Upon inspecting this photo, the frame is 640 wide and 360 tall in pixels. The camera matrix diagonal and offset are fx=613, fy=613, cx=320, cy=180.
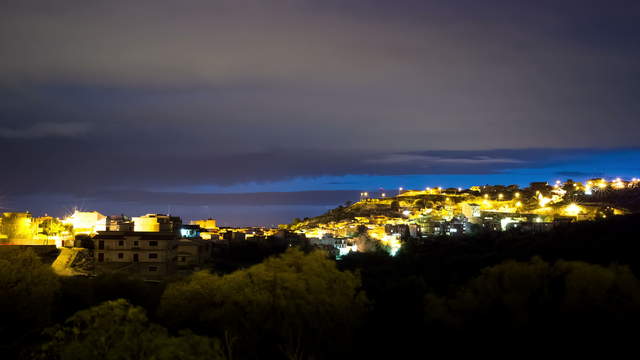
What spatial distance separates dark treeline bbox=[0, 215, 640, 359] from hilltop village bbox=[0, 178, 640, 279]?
11.7 m

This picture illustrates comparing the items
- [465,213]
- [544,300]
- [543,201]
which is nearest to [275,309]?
[544,300]

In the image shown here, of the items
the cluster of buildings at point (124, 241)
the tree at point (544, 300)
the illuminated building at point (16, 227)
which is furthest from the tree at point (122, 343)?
the illuminated building at point (16, 227)

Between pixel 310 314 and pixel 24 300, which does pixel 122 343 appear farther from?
pixel 24 300

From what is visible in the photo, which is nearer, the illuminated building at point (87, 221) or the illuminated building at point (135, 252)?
the illuminated building at point (135, 252)

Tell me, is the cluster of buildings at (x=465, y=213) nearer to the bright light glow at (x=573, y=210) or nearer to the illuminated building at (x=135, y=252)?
the bright light glow at (x=573, y=210)

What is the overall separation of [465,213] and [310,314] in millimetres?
53035

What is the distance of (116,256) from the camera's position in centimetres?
3781

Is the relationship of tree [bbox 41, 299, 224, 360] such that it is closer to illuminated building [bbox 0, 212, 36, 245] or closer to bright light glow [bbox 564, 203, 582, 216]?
illuminated building [bbox 0, 212, 36, 245]

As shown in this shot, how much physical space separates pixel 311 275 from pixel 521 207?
186ft

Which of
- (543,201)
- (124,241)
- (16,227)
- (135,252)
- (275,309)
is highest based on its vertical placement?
(543,201)

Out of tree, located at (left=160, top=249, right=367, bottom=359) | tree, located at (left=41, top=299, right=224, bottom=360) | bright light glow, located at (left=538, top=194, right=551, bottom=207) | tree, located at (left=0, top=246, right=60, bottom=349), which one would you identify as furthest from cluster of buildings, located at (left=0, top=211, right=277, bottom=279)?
bright light glow, located at (left=538, top=194, right=551, bottom=207)

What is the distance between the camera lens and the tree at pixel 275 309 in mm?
18844

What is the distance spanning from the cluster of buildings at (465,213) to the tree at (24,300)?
30217mm

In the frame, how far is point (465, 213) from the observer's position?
69438 mm
